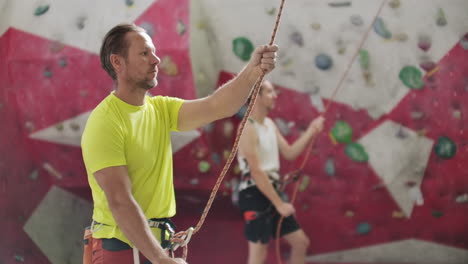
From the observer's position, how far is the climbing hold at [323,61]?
3.26 m

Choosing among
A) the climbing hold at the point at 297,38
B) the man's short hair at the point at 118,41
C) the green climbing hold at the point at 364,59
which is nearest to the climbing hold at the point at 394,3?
the green climbing hold at the point at 364,59

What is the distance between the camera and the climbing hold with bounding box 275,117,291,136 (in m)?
3.35

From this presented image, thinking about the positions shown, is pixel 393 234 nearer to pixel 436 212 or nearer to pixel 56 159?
pixel 436 212

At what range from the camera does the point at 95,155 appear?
4.66 ft

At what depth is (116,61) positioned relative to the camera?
1.59 metres

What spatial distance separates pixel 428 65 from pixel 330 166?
756 millimetres

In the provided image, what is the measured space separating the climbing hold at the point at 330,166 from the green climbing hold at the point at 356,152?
0.10 meters

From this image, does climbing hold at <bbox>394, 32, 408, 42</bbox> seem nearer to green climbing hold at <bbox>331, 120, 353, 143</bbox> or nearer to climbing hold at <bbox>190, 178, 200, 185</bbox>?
green climbing hold at <bbox>331, 120, 353, 143</bbox>

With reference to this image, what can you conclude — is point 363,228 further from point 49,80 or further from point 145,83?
point 145,83

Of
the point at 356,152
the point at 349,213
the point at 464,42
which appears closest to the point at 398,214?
the point at 349,213

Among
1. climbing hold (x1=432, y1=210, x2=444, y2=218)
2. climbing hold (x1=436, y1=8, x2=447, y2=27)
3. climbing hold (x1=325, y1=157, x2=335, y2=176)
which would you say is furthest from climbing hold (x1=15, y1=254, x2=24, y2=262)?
climbing hold (x1=436, y1=8, x2=447, y2=27)

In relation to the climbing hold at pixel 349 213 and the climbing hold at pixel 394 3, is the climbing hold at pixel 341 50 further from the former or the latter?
the climbing hold at pixel 349 213

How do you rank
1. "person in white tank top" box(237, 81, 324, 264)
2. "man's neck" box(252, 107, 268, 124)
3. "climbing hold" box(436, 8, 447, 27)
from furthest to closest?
"climbing hold" box(436, 8, 447, 27)
"man's neck" box(252, 107, 268, 124)
"person in white tank top" box(237, 81, 324, 264)

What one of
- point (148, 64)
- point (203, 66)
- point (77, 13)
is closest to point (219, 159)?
point (203, 66)
